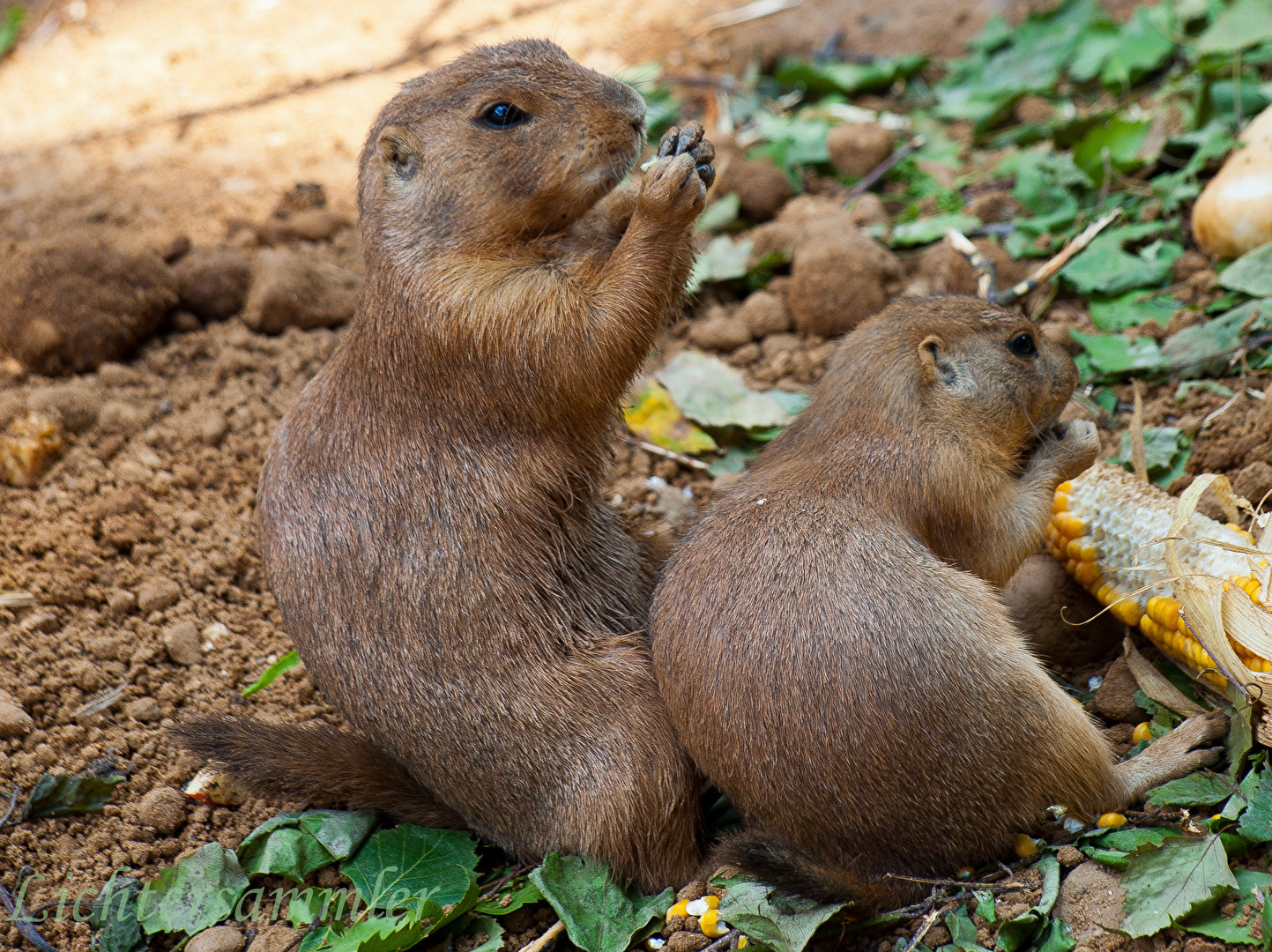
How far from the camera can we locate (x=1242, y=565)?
349 cm

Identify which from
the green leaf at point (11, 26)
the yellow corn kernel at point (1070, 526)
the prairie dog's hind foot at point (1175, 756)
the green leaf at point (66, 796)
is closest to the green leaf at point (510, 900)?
A: the green leaf at point (66, 796)

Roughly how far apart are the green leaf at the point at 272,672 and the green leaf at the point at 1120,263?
12.7 feet

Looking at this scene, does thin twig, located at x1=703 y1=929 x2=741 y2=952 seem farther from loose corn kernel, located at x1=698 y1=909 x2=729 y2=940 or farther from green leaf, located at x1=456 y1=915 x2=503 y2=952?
green leaf, located at x1=456 y1=915 x2=503 y2=952

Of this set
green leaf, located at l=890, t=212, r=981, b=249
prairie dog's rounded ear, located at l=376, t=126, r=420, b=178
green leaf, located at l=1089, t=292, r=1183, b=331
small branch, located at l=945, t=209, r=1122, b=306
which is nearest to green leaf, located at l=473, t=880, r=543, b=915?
prairie dog's rounded ear, located at l=376, t=126, r=420, b=178

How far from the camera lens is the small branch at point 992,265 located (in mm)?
4695

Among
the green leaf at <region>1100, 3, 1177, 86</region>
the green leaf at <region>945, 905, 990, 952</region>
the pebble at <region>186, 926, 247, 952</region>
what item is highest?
the green leaf at <region>1100, 3, 1177, 86</region>

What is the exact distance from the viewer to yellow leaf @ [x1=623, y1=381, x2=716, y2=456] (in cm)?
516

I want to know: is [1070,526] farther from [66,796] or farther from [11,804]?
[11,804]

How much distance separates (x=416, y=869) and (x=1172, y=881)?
7.22 ft

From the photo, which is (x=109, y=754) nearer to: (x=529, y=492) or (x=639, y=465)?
(x=529, y=492)

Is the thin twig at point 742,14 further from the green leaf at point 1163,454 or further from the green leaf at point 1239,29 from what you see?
the green leaf at point 1163,454

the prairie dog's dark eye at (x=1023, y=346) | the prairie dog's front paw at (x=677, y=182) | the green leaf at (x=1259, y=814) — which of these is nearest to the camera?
the green leaf at (x=1259, y=814)

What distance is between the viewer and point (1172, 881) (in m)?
2.85

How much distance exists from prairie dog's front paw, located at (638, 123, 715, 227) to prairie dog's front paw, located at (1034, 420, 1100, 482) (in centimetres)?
149
